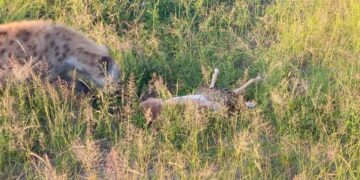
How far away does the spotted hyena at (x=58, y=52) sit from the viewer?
4.16 m

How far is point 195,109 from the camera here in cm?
355

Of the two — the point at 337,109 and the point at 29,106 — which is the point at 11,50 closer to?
the point at 29,106

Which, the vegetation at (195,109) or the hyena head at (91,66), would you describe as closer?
the vegetation at (195,109)

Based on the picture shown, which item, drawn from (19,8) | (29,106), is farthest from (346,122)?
(19,8)

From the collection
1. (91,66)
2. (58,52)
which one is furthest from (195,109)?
(58,52)

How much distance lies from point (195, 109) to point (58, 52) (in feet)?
3.71


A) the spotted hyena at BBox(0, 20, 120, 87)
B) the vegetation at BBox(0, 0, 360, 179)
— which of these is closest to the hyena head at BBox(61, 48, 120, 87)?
the spotted hyena at BBox(0, 20, 120, 87)

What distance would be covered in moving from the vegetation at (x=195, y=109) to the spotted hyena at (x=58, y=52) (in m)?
0.20

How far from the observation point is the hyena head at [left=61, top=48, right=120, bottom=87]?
13.6 feet

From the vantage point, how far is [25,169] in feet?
10.9

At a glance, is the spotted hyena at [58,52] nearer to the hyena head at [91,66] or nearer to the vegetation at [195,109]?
the hyena head at [91,66]

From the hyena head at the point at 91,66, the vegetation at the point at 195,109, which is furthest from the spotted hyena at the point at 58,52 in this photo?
the vegetation at the point at 195,109

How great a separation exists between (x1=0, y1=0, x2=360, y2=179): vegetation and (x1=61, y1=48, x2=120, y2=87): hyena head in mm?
138

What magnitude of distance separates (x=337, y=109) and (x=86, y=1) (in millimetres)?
2216
